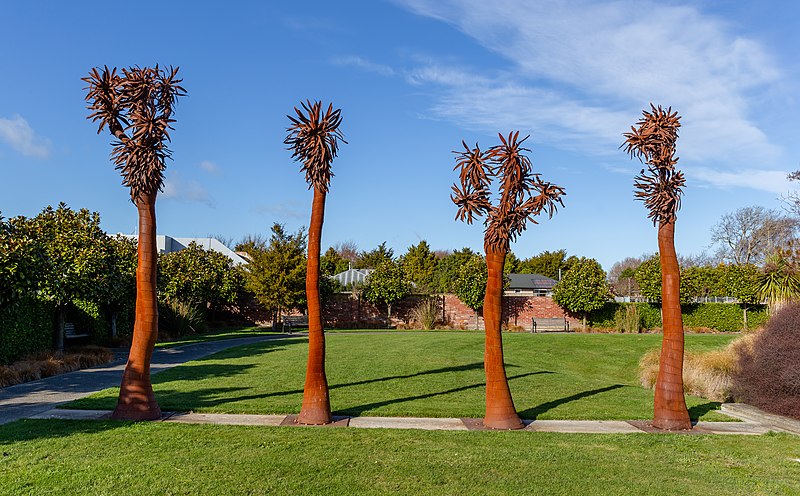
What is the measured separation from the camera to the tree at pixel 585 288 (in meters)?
32.7

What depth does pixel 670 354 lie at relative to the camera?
9.77 meters

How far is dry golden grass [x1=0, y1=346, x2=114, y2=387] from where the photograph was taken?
495 inches

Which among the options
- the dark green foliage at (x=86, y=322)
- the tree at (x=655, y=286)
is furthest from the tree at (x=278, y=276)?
the tree at (x=655, y=286)

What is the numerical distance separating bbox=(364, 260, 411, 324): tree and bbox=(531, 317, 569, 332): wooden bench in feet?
24.1

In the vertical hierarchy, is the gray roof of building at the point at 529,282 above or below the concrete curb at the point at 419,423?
above

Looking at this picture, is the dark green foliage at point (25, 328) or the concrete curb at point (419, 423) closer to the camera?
the concrete curb at point (419, 423)

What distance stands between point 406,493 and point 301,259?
2649cm

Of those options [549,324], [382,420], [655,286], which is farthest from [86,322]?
[655,286]

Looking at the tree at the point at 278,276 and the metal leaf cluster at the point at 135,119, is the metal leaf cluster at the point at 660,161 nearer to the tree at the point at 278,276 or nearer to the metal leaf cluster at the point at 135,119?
the metal leaf cluster at the point at 135,119

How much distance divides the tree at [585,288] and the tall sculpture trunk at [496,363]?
24.6 m

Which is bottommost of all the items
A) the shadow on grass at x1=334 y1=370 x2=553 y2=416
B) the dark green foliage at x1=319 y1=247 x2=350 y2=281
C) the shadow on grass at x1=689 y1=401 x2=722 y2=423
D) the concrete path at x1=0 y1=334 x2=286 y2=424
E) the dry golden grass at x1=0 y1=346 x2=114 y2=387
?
the shadow on grass at x1=689 y1=401 x2=722 y2=423

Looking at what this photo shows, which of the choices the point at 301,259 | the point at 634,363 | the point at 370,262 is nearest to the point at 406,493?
the point at 634,363

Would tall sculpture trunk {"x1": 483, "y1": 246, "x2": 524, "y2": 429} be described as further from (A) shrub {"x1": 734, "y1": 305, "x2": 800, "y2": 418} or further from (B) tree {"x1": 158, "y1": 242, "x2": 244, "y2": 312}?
(B) tree {"x1": 158, "y1": 242, "x2": 244, "y2": 312}

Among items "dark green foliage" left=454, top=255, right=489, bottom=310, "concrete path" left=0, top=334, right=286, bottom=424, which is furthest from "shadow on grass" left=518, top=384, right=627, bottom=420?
"dark green foliage" left=454, top=255, right=489, bottom=310
